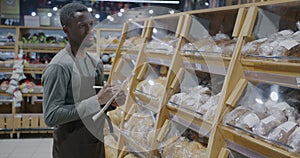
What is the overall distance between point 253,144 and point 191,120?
0.55 meters

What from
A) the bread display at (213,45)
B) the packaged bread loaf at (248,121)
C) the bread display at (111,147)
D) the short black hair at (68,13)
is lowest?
the bread display at (111,147)

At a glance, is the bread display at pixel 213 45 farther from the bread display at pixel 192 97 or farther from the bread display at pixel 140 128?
the bread display at pixel 140 128

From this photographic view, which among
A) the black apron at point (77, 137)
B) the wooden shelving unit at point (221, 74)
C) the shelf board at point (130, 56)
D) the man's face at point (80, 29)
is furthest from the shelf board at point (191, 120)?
the shelf board at point (130, 56)

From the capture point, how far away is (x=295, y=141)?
4.16 ft

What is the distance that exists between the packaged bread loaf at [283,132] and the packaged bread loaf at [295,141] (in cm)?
2

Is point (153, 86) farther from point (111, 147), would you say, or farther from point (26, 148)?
point (26, 148)

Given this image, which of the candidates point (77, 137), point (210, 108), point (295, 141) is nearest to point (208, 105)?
point (210, 108)

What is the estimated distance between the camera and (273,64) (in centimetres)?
140

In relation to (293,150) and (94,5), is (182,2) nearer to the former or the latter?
(94,5)

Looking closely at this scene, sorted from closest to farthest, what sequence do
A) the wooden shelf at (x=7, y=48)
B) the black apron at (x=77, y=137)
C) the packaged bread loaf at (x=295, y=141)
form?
the packaged bread loaf at (x=295, y=141) → the black apron at (x=77, y=137) → the wooden shelf at (x=7, y=48)

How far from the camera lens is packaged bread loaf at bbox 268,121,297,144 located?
52.6 inches

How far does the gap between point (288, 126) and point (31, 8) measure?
5677mm

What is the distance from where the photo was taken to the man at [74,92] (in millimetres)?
1919

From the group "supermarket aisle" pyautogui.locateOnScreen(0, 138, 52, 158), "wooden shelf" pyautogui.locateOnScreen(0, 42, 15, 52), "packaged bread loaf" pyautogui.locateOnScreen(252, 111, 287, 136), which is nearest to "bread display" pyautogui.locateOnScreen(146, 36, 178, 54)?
"packaged bread loaf" pyautogui.locateOnScreen(252, 111, 287, 136)
